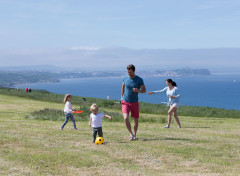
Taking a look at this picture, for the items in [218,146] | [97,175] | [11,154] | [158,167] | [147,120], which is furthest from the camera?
[147,120]

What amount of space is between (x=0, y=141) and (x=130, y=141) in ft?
14.2

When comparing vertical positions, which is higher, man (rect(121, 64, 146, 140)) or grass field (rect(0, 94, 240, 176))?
man (rect(121, 64, 146, 140))

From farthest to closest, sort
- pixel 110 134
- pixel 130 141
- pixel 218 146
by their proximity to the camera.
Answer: pixel 110 134 → pixel 130 141 → pixel 218 146

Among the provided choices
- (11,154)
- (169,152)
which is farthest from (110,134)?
(11,154)

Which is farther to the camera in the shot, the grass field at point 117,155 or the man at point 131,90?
the man at point 131,90

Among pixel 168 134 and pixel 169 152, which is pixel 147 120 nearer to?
pixel 168 134

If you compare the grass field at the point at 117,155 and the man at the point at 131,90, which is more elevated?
the man at the point at 131,90

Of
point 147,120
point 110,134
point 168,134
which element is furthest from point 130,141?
point 147,120

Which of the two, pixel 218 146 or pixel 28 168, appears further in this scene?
pixel 218 146

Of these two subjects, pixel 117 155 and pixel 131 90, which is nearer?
pixel 117 155

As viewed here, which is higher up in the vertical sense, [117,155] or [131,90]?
[131,90]

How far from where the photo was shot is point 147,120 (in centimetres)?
1920

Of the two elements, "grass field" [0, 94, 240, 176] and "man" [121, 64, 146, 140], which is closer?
"grass field" [0, 94, 240, 176]

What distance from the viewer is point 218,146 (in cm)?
1068
